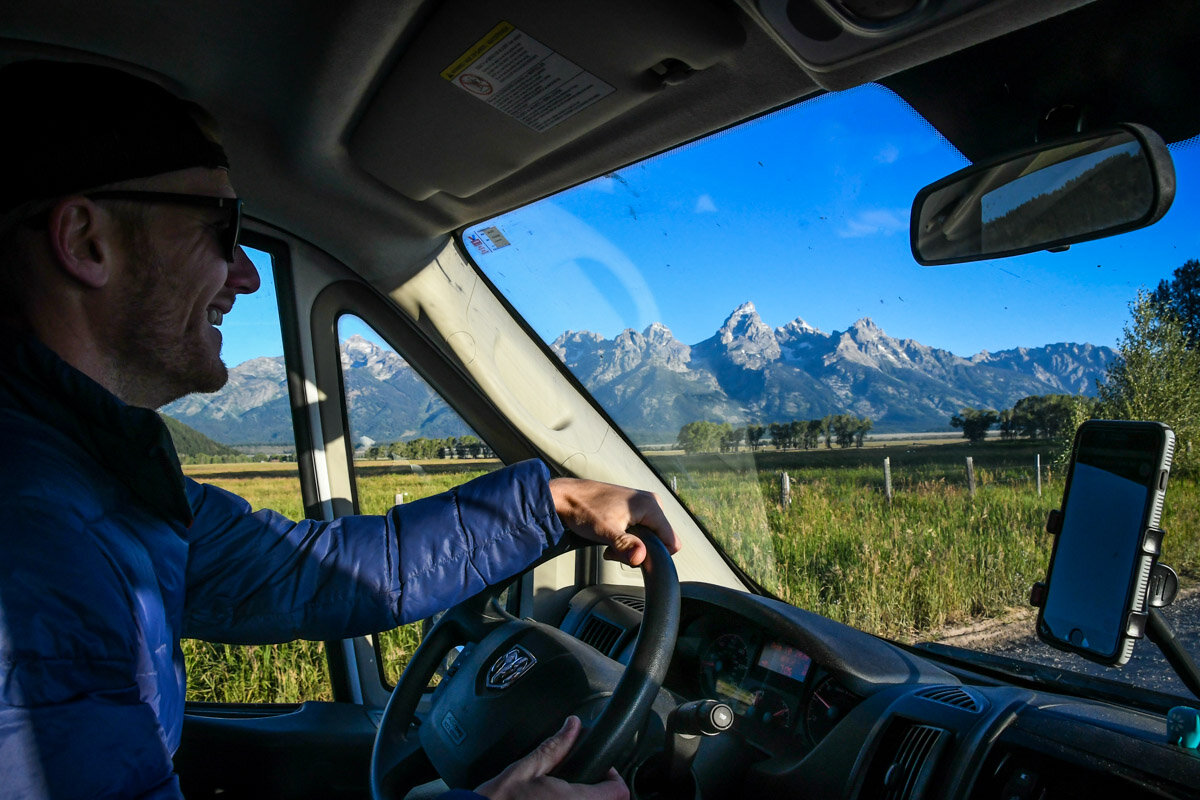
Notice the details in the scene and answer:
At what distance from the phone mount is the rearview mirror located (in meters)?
0.56

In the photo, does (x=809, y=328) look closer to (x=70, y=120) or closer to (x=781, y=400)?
(x=781, y=400)

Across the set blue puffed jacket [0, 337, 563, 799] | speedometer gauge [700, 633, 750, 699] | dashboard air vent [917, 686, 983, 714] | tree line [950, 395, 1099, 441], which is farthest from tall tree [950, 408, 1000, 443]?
blue puffed jacket [0, 337, 563, 799]

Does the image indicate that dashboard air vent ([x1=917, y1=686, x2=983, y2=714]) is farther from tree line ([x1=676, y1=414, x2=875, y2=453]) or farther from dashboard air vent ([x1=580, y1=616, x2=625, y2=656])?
dashboard air vent ([x1=580, y1=616, x2=625, y2=656])

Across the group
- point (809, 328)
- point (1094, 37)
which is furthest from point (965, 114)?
point (809, 328)

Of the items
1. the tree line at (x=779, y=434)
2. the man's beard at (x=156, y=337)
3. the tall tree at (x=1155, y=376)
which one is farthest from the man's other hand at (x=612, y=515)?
the tall tree at (x=1155, y=376)

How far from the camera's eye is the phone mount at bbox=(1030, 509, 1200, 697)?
1320 millimetres

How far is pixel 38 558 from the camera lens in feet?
3.50

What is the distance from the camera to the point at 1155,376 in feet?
5.02

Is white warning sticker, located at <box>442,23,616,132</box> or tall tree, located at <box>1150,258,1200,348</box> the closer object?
tall tree, located at <box>1150,258,1200,348</box>

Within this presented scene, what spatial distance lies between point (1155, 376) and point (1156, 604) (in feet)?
1.53

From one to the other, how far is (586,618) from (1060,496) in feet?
4.73

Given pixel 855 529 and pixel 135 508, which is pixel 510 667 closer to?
pixel 135 508

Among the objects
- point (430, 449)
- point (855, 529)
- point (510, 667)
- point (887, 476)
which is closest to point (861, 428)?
point (887, 476)

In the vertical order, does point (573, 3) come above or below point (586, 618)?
above
